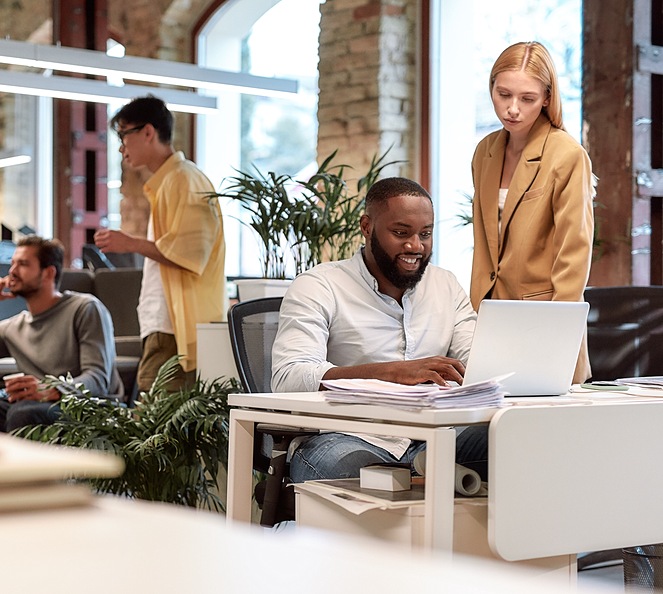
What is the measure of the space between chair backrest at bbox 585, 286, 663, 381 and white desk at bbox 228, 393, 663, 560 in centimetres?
128

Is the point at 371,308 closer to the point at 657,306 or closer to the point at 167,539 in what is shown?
the point at 657,306

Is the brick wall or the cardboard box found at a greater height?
the brick wall

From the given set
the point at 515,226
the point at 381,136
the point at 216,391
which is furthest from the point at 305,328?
the point at 381,136

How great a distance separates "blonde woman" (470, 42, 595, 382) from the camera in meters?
2.68

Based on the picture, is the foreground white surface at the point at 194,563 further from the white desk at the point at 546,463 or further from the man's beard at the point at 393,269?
the man's beard at the point at 393,269

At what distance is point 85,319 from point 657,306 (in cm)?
218

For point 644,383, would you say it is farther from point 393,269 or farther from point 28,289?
point 28,289

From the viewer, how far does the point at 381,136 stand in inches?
256

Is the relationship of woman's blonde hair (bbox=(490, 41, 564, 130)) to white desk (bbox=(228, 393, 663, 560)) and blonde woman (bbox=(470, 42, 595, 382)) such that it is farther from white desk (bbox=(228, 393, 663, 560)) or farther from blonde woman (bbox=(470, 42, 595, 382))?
white desk (bbox=(228, 393, 663, 560))

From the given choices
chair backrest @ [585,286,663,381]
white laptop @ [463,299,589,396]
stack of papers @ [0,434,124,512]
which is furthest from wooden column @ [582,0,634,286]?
stack of papers @ [0,434,124,512]

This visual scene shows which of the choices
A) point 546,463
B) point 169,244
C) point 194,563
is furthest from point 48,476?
point 169,244

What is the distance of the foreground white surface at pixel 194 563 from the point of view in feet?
1.40

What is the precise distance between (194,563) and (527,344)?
1.64 metres

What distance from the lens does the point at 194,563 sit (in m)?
0.46
